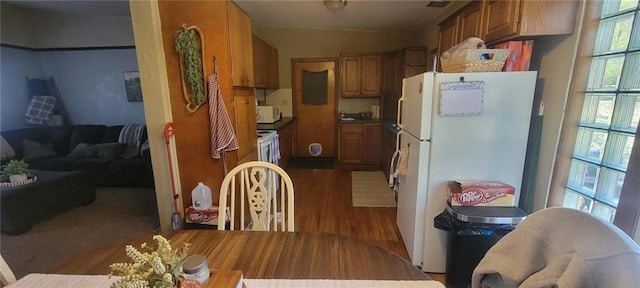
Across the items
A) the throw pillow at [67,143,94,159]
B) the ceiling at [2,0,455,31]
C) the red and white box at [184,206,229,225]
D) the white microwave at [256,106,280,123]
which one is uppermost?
the ceiling at [2,0,455,31]

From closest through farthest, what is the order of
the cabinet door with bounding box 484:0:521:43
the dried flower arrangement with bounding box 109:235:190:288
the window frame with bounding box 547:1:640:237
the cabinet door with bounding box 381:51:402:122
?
the dried flower arrangement with bounding box 109:235:190:288, the window frame with bounding box 547:1:640:237, the cabinet door with bounding box 484:0:521:43, the cabinet door with bounding box 381:51:402:122

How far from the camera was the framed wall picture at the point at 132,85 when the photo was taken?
4.37 metres

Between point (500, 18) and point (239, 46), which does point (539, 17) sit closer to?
point (500, 18)


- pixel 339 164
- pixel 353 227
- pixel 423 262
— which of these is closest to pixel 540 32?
pixel 423 262

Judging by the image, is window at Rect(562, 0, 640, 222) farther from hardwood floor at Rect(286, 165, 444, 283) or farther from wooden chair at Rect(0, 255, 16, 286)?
wooden chair at Rect(0, 255, 16, 286)

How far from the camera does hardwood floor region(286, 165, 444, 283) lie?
249cm

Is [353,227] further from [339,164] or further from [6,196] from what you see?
[6,196]

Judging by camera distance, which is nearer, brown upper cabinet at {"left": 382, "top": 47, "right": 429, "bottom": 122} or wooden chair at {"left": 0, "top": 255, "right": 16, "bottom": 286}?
wooden chair at {"left": 0, "top": 255, "right": 16, "bottom": 286}

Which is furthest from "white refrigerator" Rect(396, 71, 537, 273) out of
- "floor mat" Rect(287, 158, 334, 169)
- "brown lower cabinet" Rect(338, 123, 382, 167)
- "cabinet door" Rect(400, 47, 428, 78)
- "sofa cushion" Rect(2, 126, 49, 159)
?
"sofa cushion" Rect(2, 126, 49, 159)

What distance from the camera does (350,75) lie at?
15.0 ft

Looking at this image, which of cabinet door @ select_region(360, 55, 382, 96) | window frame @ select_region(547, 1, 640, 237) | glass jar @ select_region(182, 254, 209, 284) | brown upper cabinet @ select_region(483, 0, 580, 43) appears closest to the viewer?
glass jar @ select_region(182, 254, 209, 284)

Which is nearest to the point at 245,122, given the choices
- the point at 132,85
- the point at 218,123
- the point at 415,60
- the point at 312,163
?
the point at 218,123

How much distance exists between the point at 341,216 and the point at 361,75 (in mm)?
2602

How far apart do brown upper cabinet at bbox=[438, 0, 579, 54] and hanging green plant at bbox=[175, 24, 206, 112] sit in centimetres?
214
